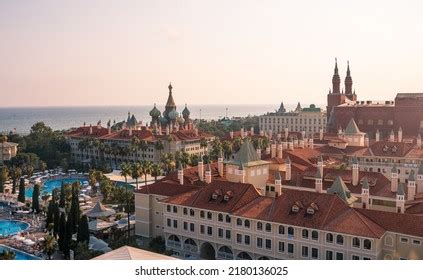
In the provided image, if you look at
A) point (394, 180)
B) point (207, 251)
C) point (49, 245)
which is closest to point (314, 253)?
point (207, 251)

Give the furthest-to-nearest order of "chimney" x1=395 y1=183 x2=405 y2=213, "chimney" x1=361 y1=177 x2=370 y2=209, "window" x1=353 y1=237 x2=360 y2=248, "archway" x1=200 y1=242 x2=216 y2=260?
"archway" x1=200 y1=242 x2=216 y2=260 → "chimney" x1=361 y1=177 x2=370 y2=209 → "chimney" x1=395 y1=183 x2=405 y2=213 → "window" x1=353 y1=237 x2=360 y2=248

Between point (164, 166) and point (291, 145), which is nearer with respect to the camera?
point (291, 145)

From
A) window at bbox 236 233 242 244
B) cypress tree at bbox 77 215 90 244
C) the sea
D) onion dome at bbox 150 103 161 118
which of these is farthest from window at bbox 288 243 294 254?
onion dome at bbox 150 103 161 118

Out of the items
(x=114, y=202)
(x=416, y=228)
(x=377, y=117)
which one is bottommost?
(x=114, y=202)

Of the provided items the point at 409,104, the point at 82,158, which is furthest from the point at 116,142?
the point at 409,104

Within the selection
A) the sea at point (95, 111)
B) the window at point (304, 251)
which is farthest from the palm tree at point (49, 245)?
the window at point (304, 251)

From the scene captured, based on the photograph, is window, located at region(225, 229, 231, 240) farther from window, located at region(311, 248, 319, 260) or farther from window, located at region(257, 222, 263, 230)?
window, located at region(311, 248, 319, 260)

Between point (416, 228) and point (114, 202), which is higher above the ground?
point (416, 228)
